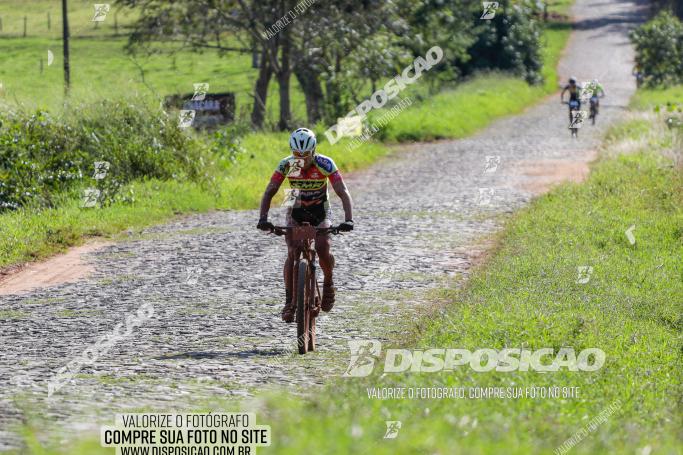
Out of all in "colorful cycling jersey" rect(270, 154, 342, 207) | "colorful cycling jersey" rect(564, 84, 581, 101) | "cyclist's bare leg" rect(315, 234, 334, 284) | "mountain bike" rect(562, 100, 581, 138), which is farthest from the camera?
"mountain bike" rect(562, 100, 581, 138)

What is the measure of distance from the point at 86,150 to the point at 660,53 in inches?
1704

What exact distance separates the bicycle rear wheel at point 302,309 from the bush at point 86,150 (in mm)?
10695

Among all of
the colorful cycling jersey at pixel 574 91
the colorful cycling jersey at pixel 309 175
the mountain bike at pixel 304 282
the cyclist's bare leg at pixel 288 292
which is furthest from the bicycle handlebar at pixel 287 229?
the colorful cycling jersey at pixel 574 91

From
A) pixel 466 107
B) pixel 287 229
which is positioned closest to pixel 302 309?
pixel 287 229

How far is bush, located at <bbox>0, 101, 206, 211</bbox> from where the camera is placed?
65.4 feet

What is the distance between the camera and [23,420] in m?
8.02

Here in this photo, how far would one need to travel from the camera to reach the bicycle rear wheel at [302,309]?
10.2 meters

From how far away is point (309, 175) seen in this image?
1060cm

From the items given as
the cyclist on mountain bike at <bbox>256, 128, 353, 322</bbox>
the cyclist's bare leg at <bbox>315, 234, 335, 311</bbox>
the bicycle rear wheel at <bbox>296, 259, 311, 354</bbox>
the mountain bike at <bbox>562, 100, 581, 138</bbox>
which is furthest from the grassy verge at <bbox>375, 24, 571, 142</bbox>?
the bicycle rear wheel at <bbox>296, 259, 311, 354</bbox>

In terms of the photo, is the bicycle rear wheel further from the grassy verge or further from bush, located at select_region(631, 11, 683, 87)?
bush, located at select_region(631, 11, 683, 87)

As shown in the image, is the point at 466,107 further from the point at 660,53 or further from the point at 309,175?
the point at 309,175

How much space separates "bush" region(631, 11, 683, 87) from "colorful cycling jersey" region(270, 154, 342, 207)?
162 ft

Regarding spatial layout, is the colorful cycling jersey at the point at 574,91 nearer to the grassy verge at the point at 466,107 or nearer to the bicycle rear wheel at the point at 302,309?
the grassy verge at the point at 466,107

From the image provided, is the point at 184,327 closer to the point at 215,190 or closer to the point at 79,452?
the point at 79,452
